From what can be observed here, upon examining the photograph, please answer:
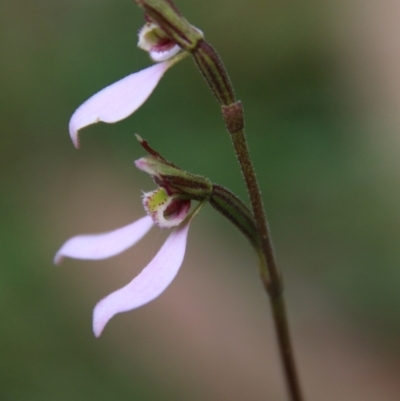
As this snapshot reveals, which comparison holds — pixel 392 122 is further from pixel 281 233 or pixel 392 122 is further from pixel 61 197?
pixel 61 197

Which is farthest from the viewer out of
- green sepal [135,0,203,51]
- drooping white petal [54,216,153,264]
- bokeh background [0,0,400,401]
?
bokeh background [0,0,400,401]

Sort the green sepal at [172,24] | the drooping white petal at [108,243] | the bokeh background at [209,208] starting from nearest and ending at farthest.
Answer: the green sepal at [172,24] < the drooping white petal at [108,243] < the bokeh background at [209,208]

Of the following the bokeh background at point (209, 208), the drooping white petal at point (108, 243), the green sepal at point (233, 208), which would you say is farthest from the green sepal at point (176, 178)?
the bokeh background at point (209, 208)

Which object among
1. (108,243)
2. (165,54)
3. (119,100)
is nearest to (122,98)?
(119,100)

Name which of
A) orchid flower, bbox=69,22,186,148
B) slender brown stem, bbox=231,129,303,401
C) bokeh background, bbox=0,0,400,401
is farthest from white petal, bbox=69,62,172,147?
bokeh background, bbox=0,0,400,401

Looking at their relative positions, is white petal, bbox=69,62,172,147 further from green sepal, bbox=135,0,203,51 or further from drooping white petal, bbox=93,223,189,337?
drooping white petal, bbox=93,223,189,337

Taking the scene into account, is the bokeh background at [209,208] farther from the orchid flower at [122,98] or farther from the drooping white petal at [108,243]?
the orchid flower at [122,98]

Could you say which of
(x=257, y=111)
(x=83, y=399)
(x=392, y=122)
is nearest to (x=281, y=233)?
(x=257, y=111)
